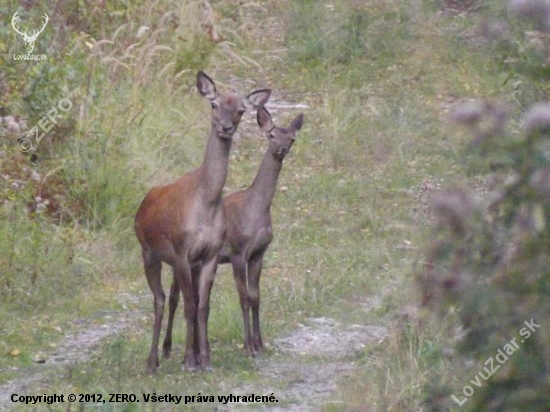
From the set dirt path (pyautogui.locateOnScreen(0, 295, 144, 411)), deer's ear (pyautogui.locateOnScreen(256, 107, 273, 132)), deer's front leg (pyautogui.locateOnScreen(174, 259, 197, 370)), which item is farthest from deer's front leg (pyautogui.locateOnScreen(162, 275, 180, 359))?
deer's ear (pyautogui.locateOnScreen(256, 107, 273, 132))

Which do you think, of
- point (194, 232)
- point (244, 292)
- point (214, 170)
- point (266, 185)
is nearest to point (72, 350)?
point (244, 292)

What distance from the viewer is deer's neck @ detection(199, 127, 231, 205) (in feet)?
23.7

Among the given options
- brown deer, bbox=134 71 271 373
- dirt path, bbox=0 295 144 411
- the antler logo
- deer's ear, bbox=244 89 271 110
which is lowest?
dirt path, bbox=0 295 144 411

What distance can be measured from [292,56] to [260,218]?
807cm

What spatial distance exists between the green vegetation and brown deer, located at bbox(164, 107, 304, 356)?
28 centimetres

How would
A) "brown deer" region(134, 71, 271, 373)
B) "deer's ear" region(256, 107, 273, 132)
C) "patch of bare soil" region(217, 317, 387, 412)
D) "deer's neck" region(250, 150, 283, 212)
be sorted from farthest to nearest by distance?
"deer's ear" region(256, 107, 273, 132), "deer's neck" region(250, 150, 283, 212), "brown deer" region(134, 71, 271, 373), "patch of bare soil" region(217, 317, 387, 412)

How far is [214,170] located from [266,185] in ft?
2.33

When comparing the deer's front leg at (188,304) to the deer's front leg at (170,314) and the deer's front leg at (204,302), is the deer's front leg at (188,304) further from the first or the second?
the deer's front leg at (170,314)

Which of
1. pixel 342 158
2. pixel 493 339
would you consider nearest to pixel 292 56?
pixel 342 158

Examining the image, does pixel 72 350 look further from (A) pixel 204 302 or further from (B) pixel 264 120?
(B) pixel 264 120

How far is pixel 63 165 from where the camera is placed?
10.1 m

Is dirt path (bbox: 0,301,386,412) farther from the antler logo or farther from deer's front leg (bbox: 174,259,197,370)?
the antler logo

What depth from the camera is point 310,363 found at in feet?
24.6

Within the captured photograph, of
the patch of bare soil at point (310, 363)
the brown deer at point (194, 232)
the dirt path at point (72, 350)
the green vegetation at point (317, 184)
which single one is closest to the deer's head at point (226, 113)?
the brown deer at point (194, 232)
